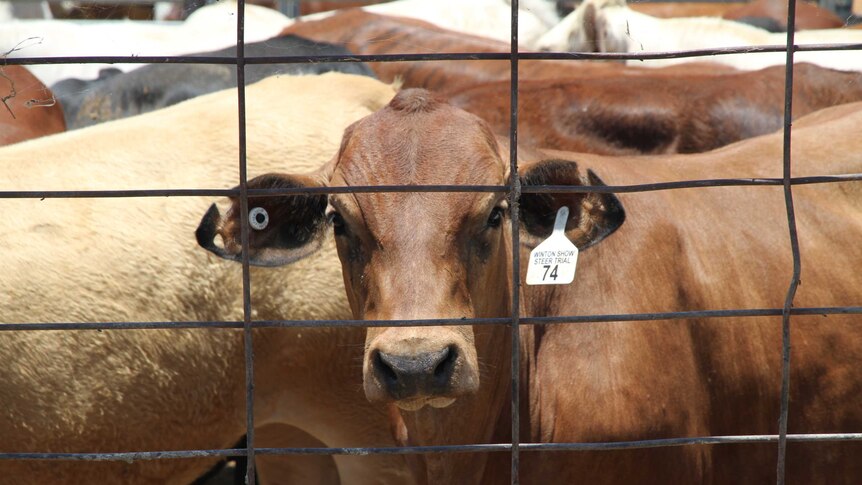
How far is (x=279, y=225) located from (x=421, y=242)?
52 cm

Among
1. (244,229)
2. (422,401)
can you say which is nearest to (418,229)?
(422,401)

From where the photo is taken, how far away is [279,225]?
281 centimetres

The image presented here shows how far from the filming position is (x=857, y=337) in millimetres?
3104

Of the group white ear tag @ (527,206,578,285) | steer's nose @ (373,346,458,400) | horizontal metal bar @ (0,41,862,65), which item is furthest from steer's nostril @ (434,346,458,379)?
horizontal metal bar @ (0,41,862,65)

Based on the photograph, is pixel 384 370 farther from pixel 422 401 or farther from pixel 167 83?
pixel 167 83

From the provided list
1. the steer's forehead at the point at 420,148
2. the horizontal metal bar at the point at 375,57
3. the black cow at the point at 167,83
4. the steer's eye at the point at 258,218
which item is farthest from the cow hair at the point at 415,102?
the black cow at the point at 167,83

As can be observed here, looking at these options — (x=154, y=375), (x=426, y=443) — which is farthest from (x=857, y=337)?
(x=154, y=375)

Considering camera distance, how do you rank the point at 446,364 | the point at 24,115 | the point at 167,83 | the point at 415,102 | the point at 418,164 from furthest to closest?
the point at 167,83
the point at 24,115
the point at 415,102
the point at 418,164
the point at 446,364

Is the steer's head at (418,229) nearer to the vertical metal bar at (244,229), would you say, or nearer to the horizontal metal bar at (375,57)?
the vertical metal bar at (244,229)

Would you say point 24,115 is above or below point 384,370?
above

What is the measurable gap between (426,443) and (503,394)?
1.01 ft

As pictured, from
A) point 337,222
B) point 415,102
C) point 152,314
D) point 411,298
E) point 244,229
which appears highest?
point 415,102

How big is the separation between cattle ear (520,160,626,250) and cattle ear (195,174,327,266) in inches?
22.3

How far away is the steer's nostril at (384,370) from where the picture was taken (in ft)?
7.44
